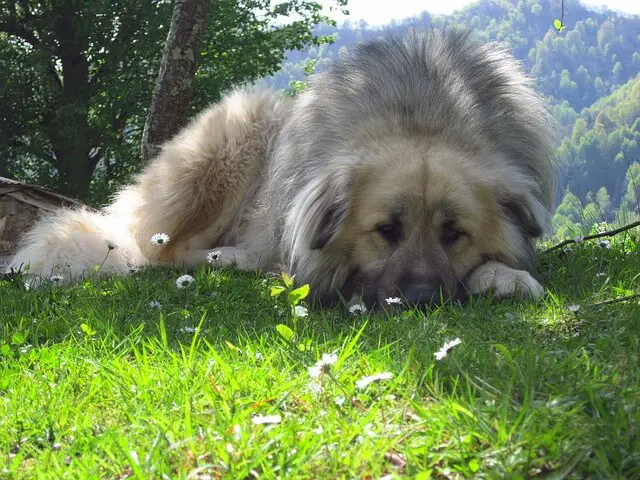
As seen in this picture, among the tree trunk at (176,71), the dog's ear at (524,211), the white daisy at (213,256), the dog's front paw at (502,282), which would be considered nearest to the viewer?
the dog's front paw at (502,282)

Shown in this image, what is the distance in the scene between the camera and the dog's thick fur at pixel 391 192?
12.4 feet

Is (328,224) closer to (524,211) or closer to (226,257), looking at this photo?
(524,211)

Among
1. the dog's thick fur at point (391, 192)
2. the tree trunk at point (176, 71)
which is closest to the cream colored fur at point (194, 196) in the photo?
the dog's thick fur at point (391, 192)

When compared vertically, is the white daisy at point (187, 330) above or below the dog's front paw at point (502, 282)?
above

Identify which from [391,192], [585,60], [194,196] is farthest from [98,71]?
[585,60]

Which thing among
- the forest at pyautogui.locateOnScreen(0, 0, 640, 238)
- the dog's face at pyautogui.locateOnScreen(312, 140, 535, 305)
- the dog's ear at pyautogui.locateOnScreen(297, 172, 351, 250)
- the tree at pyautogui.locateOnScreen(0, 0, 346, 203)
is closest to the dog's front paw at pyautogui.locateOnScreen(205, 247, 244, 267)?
the dog's ear at pyautogui.locateOnScreen(297, 172, 351, 250)

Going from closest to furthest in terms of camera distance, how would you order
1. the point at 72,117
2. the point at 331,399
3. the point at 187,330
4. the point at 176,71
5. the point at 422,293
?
the point at 331,399
the point at 187,330
the point at 422,293
the point at 176,71
the point at 72,117

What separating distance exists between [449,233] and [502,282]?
38 cm

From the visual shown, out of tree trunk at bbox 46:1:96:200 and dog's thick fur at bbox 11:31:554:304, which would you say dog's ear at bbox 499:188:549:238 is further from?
tree trunk at bbox 46:1:96:200

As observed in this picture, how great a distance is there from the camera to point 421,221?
12.3 feet

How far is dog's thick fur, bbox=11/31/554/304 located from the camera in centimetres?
377

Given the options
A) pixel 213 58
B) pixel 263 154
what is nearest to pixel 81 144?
pixel 213 58

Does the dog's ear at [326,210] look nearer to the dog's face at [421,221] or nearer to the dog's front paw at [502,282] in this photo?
the dog's face at [421,221]

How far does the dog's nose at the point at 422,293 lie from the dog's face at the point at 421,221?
51 mm
